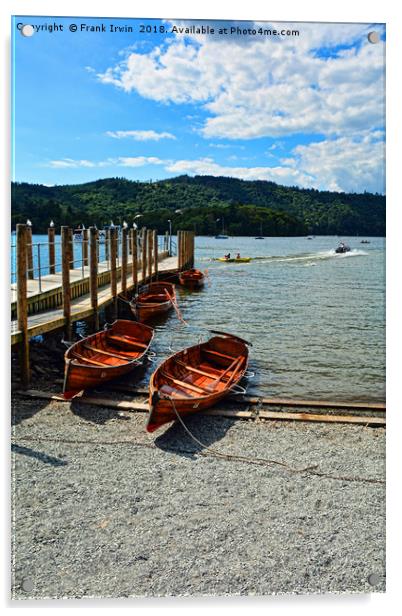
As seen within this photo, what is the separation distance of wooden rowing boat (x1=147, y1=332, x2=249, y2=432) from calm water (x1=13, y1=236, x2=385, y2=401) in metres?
0.65

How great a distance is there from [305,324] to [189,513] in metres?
8.64

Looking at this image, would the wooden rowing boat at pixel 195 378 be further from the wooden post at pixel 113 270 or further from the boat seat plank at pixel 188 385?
the wooden post at pixel 113 270

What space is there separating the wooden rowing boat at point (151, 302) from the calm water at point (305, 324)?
47 centimetres

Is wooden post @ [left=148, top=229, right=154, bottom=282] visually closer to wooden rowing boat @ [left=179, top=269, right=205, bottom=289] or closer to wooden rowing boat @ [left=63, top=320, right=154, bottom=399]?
wooden rowing boat @ [left=179, top=269, right=205, bottom=289]

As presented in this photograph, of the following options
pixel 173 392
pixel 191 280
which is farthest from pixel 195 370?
pixel 191 280

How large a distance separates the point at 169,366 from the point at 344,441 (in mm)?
2590

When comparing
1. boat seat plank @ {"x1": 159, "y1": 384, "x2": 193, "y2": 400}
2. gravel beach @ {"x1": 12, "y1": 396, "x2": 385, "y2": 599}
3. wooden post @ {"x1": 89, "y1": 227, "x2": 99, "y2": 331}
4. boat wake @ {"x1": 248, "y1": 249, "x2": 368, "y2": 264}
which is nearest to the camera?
gravel beach @ {"x1": 12, "y1": 396, "x2": 385, "y2": 599}

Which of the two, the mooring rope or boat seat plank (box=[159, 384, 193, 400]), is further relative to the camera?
boat seat plank (box=[159, 384, 193, 400])

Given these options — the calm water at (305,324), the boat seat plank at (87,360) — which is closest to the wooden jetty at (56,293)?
the boat seat plank at (87,360)

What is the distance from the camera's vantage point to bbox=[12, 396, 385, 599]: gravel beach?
130 inches

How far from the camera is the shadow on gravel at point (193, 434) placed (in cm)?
510

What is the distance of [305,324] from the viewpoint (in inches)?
473

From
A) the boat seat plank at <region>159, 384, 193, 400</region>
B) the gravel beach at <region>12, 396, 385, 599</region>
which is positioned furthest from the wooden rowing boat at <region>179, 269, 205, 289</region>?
the gravel beach at <region>12, 396, 385, 599</region>
